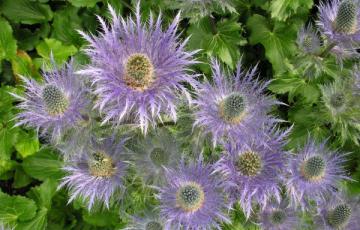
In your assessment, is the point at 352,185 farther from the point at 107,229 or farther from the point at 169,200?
the point at 107,229

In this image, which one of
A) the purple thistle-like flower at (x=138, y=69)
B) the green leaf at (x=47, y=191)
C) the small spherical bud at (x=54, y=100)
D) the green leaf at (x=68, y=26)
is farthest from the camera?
the green leaf at (x=68, y=26)

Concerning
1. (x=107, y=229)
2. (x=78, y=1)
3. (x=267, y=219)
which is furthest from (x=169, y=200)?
(x=78, y=1)

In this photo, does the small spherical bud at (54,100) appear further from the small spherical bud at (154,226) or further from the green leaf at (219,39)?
→ the green leaf at (219,39)

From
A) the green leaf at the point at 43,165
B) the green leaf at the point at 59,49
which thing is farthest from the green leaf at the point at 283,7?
the green leaf at the point at 43,165

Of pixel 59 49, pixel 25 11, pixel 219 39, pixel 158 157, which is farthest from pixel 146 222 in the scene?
pixel 25 11

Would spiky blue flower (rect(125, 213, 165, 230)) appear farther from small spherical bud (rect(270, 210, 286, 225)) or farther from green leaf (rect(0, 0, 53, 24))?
green leaf (rect(0, 0, 53, 24))

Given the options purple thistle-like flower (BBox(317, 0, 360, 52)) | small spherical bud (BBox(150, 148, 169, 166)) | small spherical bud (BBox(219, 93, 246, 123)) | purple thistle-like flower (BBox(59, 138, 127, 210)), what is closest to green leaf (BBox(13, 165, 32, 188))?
purple thistle-like flower (BBox(59, 138, 127, 210))
